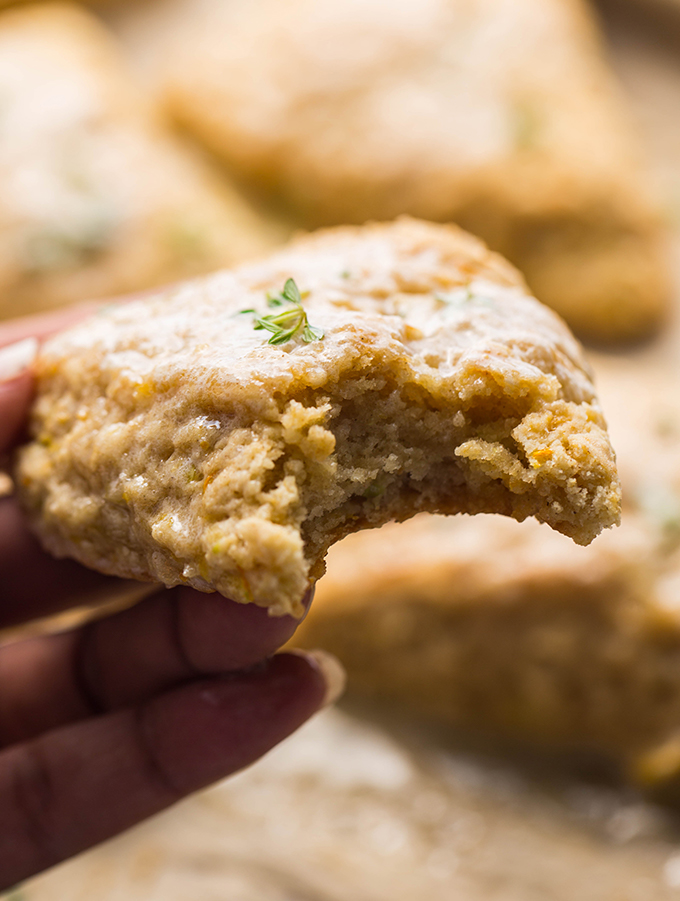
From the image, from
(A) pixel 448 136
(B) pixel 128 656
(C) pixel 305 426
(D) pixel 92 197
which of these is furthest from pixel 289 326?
(A) pixel 448 136

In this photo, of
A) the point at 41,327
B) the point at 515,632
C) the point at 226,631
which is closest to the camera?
the point at 226,631


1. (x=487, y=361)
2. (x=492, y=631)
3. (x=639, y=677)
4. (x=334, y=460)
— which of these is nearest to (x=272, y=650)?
(x=334, y=460)

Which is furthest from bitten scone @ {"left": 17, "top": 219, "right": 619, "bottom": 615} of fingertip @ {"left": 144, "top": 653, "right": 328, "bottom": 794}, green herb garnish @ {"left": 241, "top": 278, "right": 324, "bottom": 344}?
fingertip @ {"left": 144, "top": 653, "right": 328, "bottom": 794}

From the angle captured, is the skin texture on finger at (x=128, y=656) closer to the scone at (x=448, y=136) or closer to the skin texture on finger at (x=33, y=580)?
the skin texture on finger at (x=33, y=580)

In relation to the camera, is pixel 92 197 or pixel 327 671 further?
pixel 92 197

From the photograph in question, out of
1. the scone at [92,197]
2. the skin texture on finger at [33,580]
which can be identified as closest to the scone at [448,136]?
the scone at [92,197]

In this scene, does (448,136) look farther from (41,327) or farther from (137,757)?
(137,757)

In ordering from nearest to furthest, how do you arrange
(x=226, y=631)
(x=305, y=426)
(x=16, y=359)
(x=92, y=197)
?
(x=305, y=426)
(x=226, y=631)
(x=16, y=359)
(x=92, y=197)
